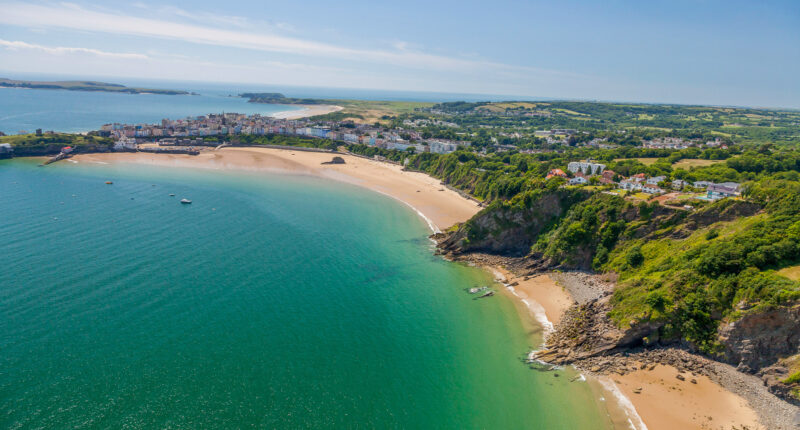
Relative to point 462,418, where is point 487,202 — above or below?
above

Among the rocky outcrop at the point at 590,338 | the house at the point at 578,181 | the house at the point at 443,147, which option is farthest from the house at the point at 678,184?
the house at the point at 443,147

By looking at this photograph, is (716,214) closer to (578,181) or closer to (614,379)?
(578,181)

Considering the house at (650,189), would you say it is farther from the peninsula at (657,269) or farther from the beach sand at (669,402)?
the beach sand at (669,402)

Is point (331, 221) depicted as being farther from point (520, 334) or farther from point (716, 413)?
point (716, 413)

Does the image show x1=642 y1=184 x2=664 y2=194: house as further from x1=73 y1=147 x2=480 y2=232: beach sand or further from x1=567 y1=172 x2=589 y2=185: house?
x1=73 y1=147 x2=480 y2=232: beach sand

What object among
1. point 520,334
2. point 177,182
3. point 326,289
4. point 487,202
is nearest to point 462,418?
point 520,334

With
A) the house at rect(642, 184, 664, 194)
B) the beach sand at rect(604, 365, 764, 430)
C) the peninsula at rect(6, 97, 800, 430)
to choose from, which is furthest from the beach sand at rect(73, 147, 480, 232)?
the beach sand at rect(604, 365, 764, 430)
